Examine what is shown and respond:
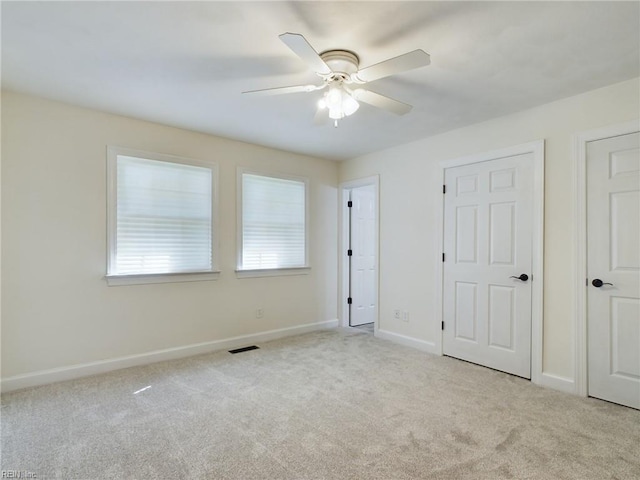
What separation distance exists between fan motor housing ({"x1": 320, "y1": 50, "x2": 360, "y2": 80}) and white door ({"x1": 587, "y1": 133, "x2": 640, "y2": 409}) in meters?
2.11

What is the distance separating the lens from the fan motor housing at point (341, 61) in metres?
2.14

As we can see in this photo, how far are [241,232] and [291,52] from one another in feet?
7.77

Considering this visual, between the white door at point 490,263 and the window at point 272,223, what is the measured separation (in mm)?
1932

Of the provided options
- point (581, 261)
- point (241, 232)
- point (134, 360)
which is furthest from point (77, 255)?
point (581, 261)

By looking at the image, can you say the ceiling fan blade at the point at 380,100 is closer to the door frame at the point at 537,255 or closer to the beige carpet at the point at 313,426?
the door frame at the point at 537,255

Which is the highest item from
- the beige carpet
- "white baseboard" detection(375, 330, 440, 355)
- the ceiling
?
the ceiling

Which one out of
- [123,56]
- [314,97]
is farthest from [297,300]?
[123,56]

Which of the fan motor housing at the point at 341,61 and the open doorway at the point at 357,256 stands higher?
the fan motor housing at the point at 341,61

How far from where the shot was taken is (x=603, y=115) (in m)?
2.68

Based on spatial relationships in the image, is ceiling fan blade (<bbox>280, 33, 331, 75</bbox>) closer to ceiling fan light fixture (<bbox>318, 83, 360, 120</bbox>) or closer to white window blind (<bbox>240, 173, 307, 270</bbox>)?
ceiling fan light fixture (<bbox>318, 83, 360, 120</bbox>)

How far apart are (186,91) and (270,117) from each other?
2.71 ft

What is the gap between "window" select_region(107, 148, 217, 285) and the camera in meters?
3.30

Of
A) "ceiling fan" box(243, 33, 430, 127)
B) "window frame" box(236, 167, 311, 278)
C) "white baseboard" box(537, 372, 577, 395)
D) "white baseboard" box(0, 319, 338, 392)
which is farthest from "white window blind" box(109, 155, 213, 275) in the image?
"white baseboard" box(537, 372, 577, 395)

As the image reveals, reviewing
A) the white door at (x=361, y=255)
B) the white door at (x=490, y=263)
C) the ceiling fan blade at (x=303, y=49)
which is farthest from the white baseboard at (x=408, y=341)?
the ceiling fan blade at (x=303, y=49)
